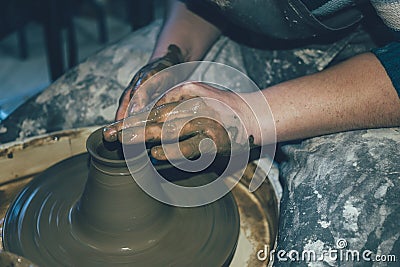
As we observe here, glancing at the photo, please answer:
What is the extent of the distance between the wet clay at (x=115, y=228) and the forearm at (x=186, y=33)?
54 centimetres

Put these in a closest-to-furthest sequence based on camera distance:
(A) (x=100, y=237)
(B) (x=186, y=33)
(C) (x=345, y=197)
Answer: (C) (x=345, y=197) → (A) (x=100, y=237) → (B) (x=186, y=33)

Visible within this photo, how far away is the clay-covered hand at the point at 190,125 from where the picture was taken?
1169mm

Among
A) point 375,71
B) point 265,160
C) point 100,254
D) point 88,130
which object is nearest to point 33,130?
→ point 88,130

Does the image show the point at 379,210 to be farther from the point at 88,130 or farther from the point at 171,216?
the point at 88,130

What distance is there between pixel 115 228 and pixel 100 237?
48 millimetres

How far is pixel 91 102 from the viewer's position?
5.59 ft

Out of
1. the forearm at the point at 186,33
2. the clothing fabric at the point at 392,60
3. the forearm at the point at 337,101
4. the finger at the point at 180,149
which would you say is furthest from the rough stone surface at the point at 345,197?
the forearm at the point at 186,33

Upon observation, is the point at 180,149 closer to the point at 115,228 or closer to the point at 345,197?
the point at 115,228

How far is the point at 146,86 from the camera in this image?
142 cm

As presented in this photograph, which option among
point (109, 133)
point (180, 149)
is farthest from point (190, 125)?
point (109, 133)

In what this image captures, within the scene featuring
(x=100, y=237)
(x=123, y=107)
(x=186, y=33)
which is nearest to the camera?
(x=100, y=237)

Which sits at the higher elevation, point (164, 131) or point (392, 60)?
point (392, 60)

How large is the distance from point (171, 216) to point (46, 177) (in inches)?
16.7

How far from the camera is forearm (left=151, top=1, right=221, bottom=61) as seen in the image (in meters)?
1.65
